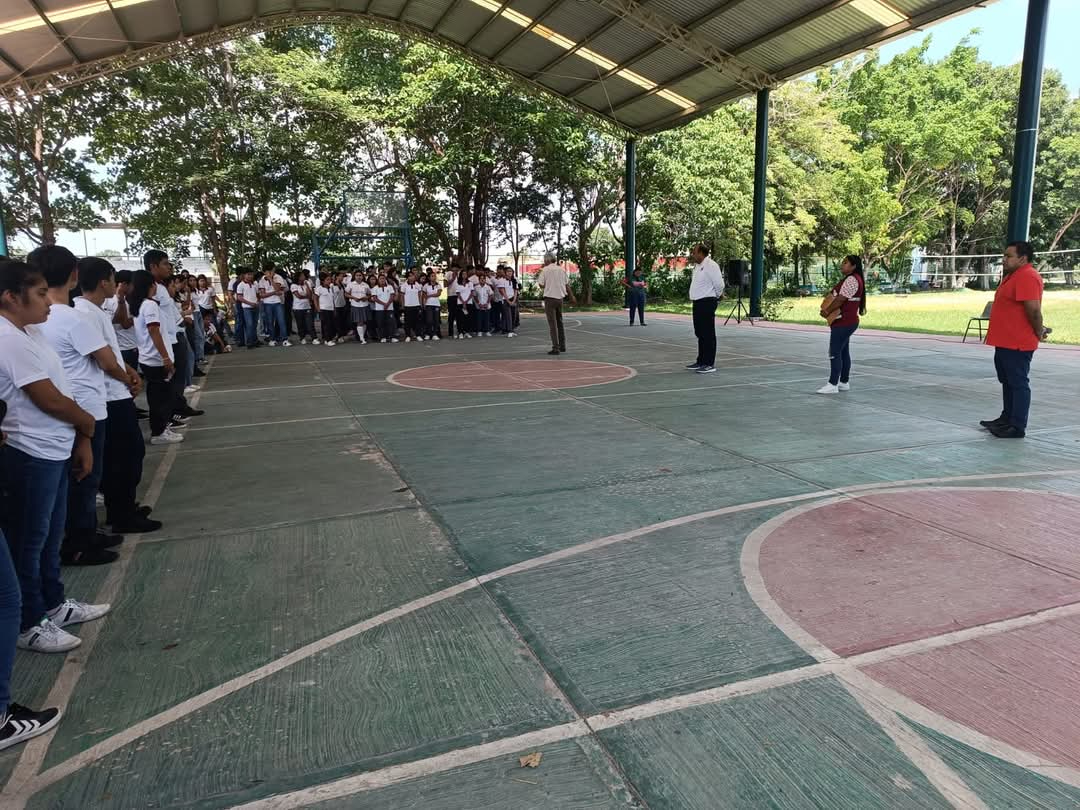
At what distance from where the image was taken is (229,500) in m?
5.01

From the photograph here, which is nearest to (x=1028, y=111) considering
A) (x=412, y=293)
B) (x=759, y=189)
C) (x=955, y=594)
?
(x=759, y=189)

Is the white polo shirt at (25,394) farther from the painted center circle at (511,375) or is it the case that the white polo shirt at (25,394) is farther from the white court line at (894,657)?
the painted center circle at (511,375)

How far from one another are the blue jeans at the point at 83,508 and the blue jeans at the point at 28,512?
0.90 metres

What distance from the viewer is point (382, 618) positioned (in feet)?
10.7

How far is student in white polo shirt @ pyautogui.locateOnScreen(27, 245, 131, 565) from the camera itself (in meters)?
3.84

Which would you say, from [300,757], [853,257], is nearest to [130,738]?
[300,757]

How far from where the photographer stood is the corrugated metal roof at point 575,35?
14.2 m

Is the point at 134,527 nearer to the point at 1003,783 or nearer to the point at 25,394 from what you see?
the point at 25,394

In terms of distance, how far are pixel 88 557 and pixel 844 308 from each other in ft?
24.8

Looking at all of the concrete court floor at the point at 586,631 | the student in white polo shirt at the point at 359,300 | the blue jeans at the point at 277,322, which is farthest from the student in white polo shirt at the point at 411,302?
the concrete court floor at the point at 586,631

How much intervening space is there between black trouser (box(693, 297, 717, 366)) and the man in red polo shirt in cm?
426

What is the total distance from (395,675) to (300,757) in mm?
518

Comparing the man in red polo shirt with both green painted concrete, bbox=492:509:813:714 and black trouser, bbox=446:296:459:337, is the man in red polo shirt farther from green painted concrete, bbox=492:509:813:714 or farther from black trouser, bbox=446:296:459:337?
black trouser, bbox=446:296:459:337

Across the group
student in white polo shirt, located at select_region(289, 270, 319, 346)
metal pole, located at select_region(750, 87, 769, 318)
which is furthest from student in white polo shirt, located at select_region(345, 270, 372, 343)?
metal pole, located at select_region(750, 87, 769, 318)
